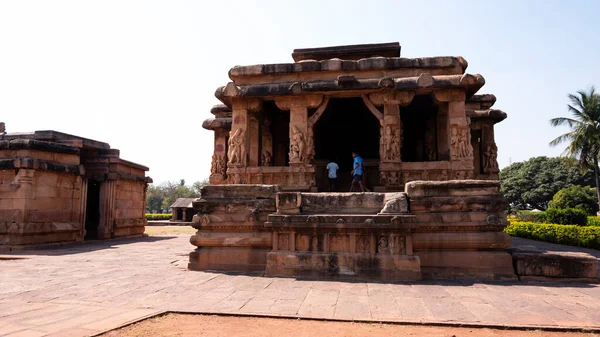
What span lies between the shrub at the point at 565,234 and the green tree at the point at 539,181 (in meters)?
34.4

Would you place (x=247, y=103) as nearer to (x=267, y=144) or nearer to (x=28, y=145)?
(x=267, y=144)

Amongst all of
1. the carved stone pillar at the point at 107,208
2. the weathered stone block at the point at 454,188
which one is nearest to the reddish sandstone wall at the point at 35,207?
the carved stone pillar at the point at 107,208

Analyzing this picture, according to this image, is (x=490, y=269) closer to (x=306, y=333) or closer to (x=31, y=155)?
(x=306, y=333)

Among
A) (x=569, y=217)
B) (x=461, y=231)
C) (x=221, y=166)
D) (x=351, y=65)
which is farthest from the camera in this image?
(x=569, y=217)

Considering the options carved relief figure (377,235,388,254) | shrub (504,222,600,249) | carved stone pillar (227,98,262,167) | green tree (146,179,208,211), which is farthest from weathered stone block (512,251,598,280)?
green tree (146,179,208,211)

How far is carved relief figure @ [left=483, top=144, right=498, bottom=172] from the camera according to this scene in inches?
575

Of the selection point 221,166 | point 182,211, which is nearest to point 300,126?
point 221,166

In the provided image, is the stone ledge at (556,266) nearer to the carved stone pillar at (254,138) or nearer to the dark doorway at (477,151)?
the carved stone pillar at (254,138)

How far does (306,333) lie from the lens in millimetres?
3426

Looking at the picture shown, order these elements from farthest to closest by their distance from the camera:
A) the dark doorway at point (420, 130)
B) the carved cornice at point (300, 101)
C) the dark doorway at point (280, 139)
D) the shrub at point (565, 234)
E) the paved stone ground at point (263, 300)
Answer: the dark doorway at point (280, 139)
the dark doorway at point (420, 130)
the shrub at point (565, 234)
the carved cornice at point (300, 101)
the paved stone ground at point (263, 300)

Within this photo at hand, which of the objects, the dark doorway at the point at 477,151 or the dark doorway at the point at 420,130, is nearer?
the dark doorway at the point at 420,130

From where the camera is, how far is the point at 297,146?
1027cm

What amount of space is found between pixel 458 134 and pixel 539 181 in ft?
152

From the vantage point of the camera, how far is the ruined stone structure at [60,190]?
36.4 ft
